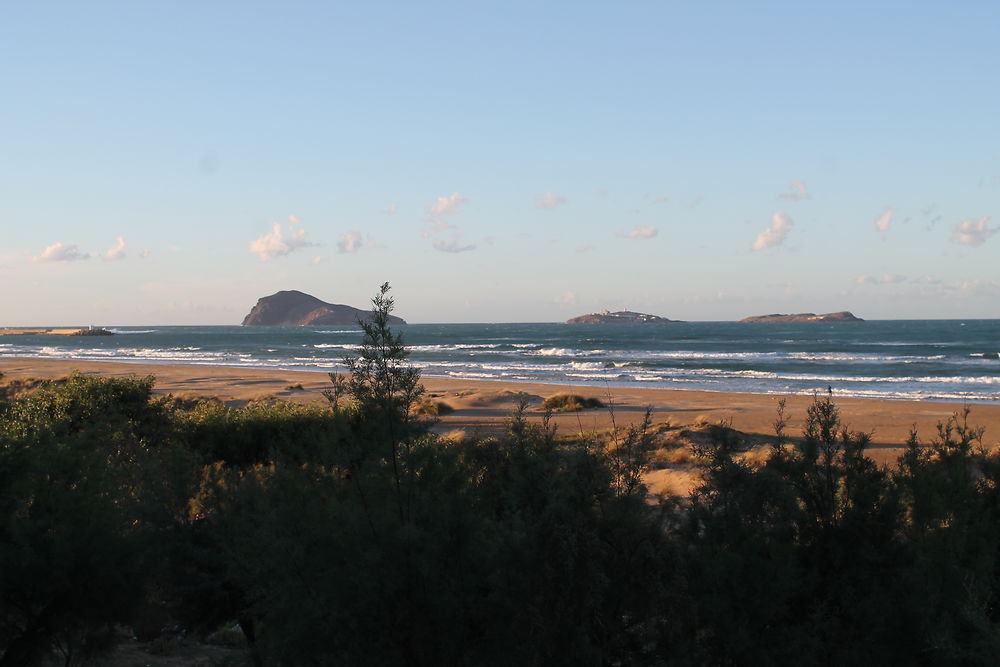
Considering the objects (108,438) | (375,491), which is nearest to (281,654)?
(375,491)

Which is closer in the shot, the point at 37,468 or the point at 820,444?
the point at 820,444

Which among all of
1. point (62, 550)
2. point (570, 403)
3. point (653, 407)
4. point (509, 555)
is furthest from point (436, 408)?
point (509, 555)

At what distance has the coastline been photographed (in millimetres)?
23844

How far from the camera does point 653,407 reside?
27.4 meters

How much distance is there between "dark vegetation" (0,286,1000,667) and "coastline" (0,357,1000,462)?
38.8 feet

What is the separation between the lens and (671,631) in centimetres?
525

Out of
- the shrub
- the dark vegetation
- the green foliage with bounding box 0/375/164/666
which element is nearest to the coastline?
the shrub

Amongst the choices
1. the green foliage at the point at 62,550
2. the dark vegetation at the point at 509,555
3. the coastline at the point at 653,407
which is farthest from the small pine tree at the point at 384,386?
the coastline at the point at 653,407

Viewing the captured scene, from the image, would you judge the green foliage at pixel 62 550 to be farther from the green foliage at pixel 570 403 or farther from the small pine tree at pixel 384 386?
the green foliage at pixel 570 403

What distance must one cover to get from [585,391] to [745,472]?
1313 inches

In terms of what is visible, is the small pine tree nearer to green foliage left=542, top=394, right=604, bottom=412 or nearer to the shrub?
the shrub

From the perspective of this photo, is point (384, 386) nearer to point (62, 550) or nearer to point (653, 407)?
point (62, 550)

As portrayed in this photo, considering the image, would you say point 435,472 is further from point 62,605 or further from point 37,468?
point 37,468

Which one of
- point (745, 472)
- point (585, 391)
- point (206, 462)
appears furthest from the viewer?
point (585, 391)
